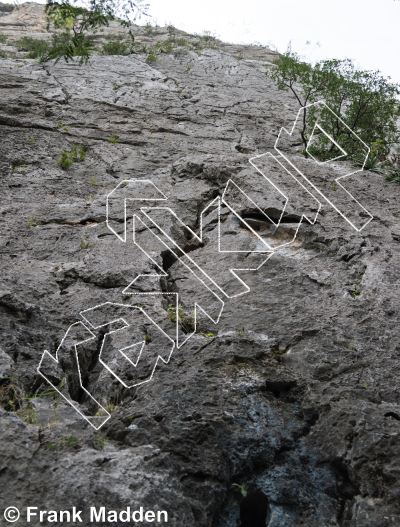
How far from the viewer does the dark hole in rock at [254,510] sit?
8.75 ft

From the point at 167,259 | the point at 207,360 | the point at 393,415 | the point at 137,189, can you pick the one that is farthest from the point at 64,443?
the point at 137,189

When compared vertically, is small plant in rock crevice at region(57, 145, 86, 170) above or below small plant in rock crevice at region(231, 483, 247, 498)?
above

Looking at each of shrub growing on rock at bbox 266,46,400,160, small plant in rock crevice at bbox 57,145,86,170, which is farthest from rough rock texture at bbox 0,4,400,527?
shrub growing on rock at bbox 266,46,400,160

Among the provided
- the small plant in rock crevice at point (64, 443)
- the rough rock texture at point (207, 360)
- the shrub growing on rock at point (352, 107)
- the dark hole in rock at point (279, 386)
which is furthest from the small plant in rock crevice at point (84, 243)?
the shrub growing on rock at point (352, 107)

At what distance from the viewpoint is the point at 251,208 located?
5852 millimetres

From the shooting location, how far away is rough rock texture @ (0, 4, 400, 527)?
250 centimetres

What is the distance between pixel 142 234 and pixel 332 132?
5.42m

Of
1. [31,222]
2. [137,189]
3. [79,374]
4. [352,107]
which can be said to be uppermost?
[352,107]

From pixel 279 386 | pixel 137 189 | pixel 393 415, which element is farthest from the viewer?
pixel 137 189

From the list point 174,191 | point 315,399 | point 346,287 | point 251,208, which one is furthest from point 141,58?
point 315,399

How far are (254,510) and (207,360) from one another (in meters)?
1.17

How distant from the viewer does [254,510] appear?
8.92 feet

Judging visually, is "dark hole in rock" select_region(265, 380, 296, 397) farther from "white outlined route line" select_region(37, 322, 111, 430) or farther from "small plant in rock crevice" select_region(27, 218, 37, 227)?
"small plant in rock crevice" select_region(27, 218, 37, 227)
